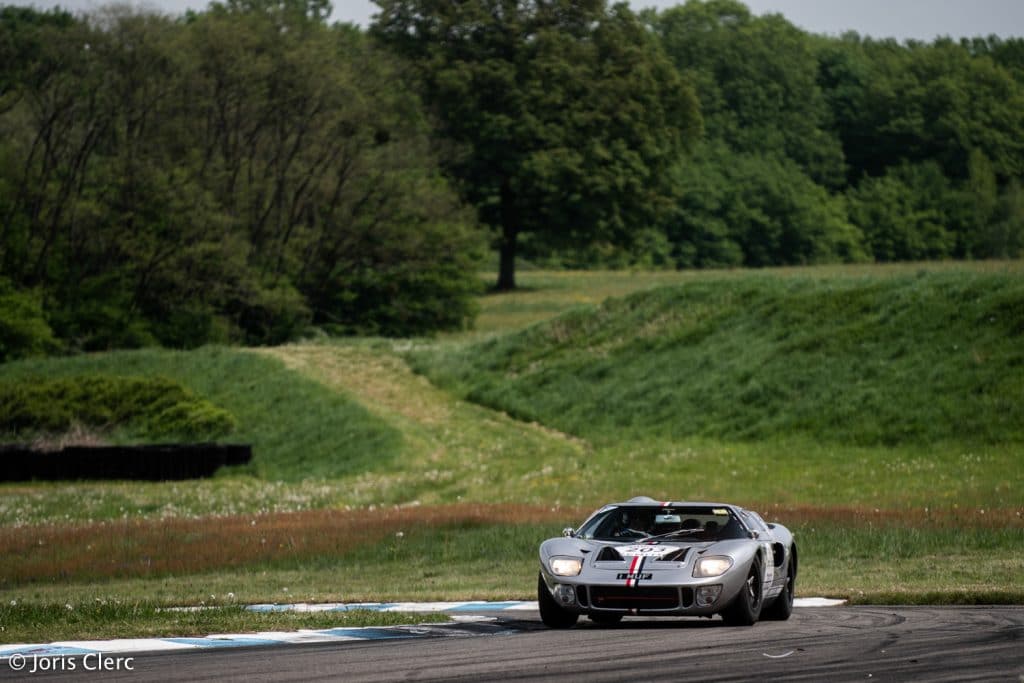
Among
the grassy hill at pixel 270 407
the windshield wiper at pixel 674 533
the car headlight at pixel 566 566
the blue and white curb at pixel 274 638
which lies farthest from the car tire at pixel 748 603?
the grassy hill at pixel 270 407

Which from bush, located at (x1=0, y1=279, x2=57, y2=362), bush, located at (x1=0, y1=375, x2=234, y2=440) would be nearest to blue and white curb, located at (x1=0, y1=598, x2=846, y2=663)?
bush, located at (x1=0, y1=375, x2=234, y2=440)

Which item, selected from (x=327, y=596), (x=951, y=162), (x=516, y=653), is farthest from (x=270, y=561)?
(x=951, y=162)

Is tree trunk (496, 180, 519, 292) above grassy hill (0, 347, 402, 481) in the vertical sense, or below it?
above

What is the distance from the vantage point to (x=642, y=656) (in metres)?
12.1

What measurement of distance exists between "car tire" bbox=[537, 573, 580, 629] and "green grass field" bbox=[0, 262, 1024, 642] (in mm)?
3870

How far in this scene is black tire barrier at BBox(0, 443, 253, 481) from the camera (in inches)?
1622

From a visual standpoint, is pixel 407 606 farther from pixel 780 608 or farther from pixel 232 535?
pixel 232 535

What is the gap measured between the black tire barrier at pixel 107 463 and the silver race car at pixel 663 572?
27.3 meters

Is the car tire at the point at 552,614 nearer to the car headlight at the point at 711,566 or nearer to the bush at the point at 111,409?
the car headlight at the point at 711,566

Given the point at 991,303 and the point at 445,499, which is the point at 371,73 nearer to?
the point at 991,303

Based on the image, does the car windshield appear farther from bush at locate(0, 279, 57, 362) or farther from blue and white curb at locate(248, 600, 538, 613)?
bush at locate(0, 279, 57, 362)

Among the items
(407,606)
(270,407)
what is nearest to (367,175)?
(270,407)

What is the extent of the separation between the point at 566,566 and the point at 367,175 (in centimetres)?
6701

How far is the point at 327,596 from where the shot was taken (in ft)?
64.3
